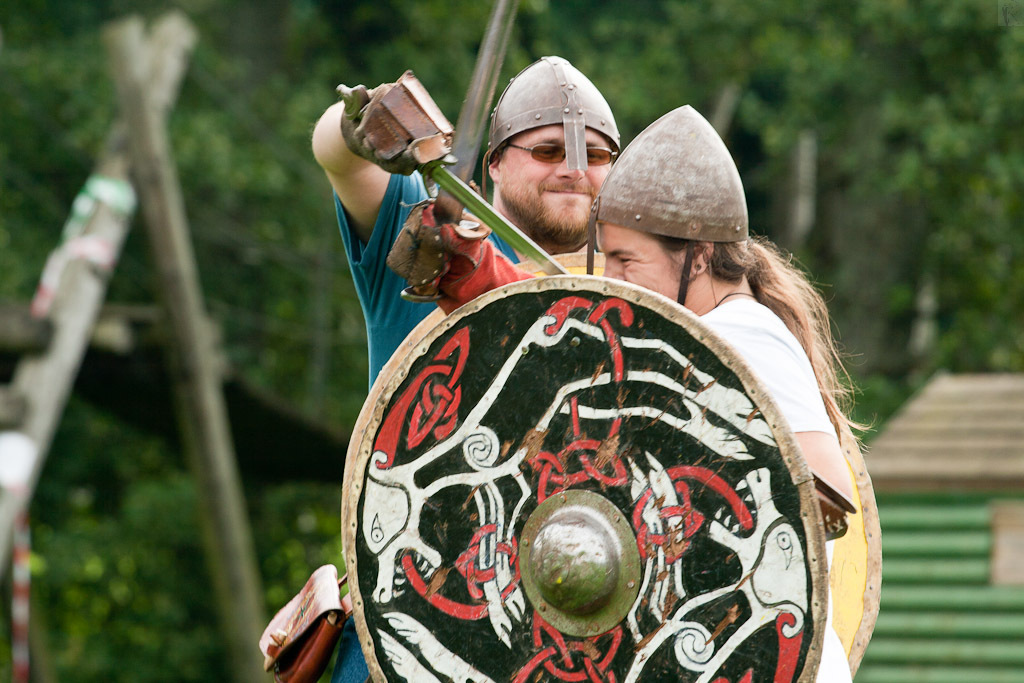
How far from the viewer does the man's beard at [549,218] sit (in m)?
2.47

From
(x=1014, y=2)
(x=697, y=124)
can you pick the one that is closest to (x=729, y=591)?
→ (x=697, y=124)

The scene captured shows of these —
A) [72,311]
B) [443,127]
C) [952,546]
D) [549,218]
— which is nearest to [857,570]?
[549,218]

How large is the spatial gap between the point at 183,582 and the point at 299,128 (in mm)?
3412

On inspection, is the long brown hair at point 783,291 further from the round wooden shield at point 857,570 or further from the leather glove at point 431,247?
the leather glove at point 431,247

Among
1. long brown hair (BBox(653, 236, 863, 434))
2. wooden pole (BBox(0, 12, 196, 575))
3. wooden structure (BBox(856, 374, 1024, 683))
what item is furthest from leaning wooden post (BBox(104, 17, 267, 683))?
long brown hair (BBox(653, 236, 863, 434))

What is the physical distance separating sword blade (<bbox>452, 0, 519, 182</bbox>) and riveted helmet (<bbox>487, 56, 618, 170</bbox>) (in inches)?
20.9

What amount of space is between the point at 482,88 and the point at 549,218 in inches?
23.2

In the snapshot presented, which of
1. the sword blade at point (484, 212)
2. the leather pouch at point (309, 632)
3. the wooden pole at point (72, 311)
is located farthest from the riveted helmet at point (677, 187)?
the wooden pole at point (72, 311)

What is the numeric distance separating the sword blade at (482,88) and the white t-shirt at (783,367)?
16.4 inches

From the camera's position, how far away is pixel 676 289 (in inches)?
76.1

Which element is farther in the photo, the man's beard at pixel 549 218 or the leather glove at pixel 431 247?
the man's beard at pixel 549 218

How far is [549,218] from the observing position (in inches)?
97.3

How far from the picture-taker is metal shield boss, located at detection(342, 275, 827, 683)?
172 cm

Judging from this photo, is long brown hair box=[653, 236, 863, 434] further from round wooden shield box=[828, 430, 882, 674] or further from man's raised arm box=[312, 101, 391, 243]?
man's raised arm box=[312, 101, 391, 243]
